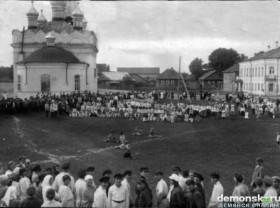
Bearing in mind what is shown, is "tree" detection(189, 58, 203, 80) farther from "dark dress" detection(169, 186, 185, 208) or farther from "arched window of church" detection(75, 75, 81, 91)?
"dark dress" detection(169, 186, 185, 208)

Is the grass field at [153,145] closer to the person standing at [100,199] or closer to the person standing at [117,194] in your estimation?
the person standing at [117,194]

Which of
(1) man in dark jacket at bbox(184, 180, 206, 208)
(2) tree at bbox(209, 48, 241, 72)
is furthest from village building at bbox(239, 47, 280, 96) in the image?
(1) man in dark jacket at bbox(184, 180, 206, 208)

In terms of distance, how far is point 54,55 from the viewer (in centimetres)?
4012

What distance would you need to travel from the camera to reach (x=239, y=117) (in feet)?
95.7

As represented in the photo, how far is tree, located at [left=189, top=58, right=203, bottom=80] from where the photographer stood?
335 ft

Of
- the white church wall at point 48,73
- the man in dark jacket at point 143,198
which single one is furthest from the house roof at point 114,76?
the man in dark jacket at point 143,198

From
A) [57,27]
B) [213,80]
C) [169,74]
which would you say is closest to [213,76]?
[213,80]

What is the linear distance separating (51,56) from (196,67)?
66.5 m

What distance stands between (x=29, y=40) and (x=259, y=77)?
→ 31032 millimetres

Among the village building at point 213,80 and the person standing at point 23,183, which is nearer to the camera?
the person standing at point 23,183

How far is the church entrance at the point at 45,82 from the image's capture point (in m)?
39.8

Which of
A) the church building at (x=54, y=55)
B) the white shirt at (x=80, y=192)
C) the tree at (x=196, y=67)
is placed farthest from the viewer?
the tree at (x=196, y=67)

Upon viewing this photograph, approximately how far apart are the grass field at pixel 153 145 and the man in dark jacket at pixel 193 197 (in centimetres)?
356

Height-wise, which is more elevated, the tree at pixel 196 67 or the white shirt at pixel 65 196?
the tree at pixel 196 67
